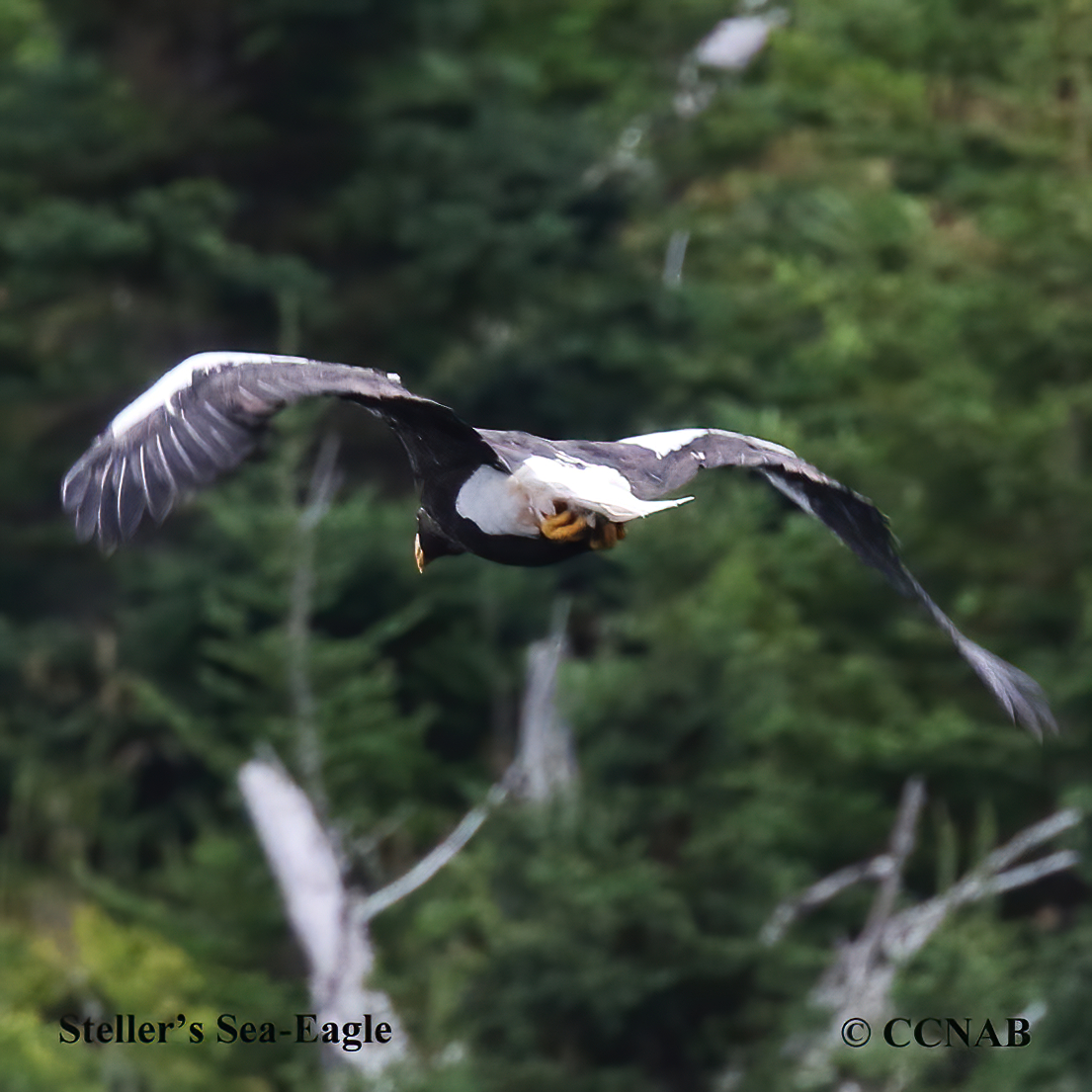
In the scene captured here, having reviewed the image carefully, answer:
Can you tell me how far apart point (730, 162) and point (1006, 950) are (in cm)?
914

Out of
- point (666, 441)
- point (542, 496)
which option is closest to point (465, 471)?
point (542, 496)

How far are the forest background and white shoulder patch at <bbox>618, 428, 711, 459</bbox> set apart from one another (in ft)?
13.3

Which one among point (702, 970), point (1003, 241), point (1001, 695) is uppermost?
point (1001, 695)

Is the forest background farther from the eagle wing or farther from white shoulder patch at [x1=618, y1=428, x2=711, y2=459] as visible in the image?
the eagle wing

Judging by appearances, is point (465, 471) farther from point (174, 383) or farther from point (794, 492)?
point (794, 492)

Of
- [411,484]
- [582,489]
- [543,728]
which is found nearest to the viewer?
[582,489]

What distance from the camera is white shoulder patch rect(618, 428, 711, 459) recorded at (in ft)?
23.2

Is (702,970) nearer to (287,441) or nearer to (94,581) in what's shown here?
(287,441)

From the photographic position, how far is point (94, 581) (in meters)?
16.1

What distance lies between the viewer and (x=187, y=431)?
18.8 feet

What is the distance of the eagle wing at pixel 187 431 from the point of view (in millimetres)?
5594

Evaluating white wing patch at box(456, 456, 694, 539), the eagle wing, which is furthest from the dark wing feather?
the eagle wing

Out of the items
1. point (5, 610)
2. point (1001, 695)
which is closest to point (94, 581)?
point (5, 610)

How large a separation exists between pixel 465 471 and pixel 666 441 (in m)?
0.78
